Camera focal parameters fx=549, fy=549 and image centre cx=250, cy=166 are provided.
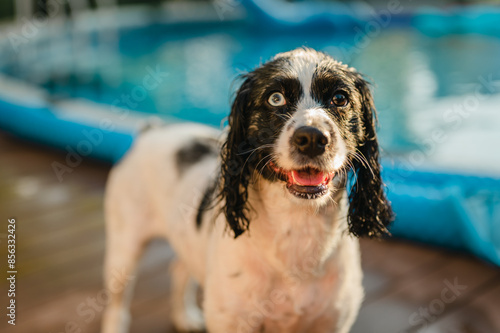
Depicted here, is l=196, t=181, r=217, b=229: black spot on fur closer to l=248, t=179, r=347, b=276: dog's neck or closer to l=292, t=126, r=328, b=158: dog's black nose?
l=248, t=179, r=347, b=276: dog's neck

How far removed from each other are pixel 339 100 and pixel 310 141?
10.6 inches

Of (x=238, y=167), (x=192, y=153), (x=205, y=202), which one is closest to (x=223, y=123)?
(x=238, y=167)

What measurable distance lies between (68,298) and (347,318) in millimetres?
1618

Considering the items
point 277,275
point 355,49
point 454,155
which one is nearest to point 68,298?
point 277,275

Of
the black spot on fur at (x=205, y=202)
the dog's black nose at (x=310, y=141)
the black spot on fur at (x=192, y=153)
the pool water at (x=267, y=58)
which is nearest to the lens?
the dog's black nose at (x=310, y=141)

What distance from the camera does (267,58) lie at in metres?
8.01

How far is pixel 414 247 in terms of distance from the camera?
3.34m

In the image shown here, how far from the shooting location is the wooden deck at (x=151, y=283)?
106 inches

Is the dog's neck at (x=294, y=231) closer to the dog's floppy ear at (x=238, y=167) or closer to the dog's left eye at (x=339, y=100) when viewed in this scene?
the dog's floppy ear at (x=238, y=167)

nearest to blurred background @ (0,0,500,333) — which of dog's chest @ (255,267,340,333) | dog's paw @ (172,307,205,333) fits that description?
dog's paw @ (172,307,205,333)

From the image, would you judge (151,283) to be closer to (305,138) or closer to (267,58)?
(305,138)

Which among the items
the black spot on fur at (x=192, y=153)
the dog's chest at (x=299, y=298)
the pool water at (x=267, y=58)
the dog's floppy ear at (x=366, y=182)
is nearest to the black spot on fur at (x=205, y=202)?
the black spot on fur at (x=192, y=153)

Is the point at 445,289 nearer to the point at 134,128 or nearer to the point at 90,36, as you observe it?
the point at 134,128

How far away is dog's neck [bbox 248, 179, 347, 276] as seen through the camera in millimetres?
1887
